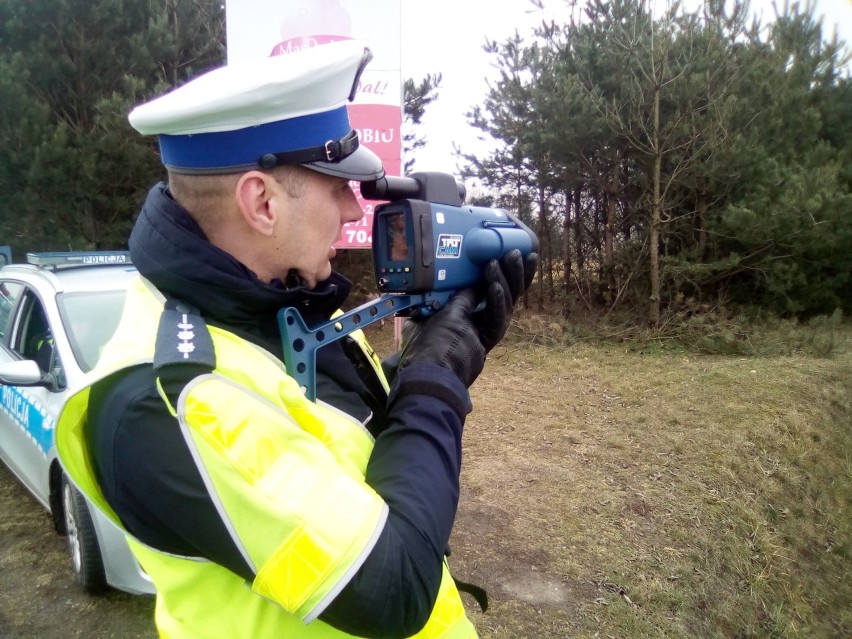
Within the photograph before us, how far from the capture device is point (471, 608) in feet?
9.55

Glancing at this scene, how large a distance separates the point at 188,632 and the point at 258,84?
89 cm

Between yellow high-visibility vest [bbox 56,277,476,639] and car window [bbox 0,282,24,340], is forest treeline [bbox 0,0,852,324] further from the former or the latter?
yellow high-visibility vest [bbox 56,277,476,639]

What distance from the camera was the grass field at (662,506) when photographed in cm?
296

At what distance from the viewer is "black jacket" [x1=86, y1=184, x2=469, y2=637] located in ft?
2.74

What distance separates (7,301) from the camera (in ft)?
Result: 13.2

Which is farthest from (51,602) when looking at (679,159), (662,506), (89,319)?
(679,159)

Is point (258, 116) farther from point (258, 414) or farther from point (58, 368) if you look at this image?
point (58, 368)

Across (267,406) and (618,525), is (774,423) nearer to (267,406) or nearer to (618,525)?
(618,525)

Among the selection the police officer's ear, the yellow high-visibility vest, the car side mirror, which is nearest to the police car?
the car side mirror

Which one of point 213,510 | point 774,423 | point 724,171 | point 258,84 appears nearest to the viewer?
point 213,510

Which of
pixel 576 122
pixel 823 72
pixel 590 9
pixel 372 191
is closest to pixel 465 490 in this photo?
pixel 372 191

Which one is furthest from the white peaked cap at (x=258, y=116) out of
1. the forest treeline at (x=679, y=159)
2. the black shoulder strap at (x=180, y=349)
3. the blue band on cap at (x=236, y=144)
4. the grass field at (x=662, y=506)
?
the forest treeline at (x=679, y=159)

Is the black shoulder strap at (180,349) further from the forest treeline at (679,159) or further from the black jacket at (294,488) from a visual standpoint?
the forest treeline at (679,159)

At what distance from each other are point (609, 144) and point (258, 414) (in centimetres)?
925
